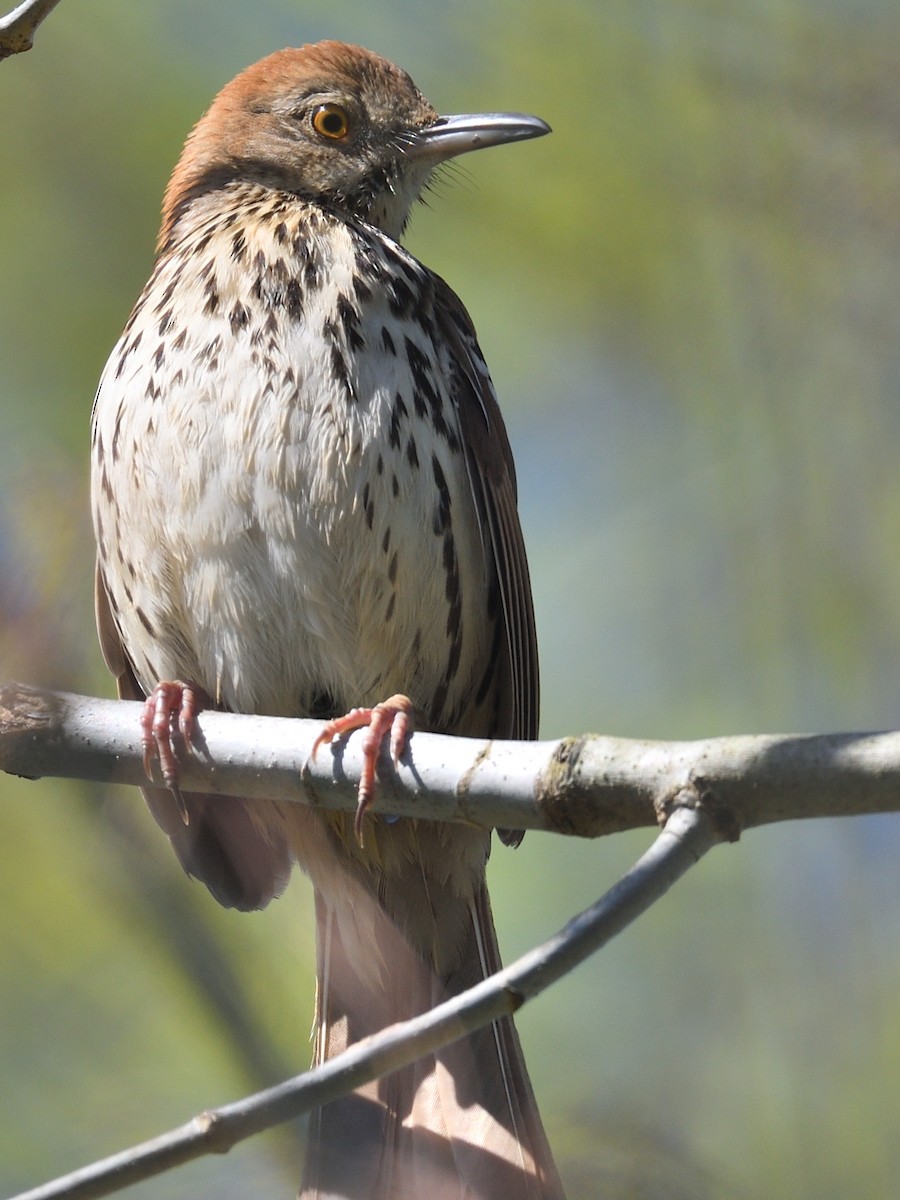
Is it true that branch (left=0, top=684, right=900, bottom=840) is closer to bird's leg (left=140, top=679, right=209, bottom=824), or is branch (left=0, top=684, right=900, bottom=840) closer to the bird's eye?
bird's leg (left=140, top=679, right=209, bottom=824)

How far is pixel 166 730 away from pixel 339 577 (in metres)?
0.74

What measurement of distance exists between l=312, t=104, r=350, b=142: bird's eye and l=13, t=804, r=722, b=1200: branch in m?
3.28

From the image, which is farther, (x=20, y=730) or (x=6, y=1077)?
(x=6, y=1077)

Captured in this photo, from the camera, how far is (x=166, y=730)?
348cm

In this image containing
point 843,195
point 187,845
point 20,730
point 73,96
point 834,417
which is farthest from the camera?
point 73,96

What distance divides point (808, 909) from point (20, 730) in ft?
7.42

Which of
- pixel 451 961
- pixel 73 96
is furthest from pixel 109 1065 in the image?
pixel 73 96

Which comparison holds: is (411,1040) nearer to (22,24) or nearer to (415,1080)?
(415,1080)

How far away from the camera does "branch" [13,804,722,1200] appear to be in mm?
2229

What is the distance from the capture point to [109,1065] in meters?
4.62

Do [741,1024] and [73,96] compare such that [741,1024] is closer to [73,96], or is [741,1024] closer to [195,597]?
[195,597]

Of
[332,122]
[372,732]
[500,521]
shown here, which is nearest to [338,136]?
[332,122]

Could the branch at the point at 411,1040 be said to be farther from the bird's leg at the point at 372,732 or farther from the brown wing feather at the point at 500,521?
the brown wing feather at the point at 500,521

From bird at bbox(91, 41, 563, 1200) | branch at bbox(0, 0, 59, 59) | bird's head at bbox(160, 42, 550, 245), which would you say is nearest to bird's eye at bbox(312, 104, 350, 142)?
bird's head at bbox(160, 42, 550, 245)
